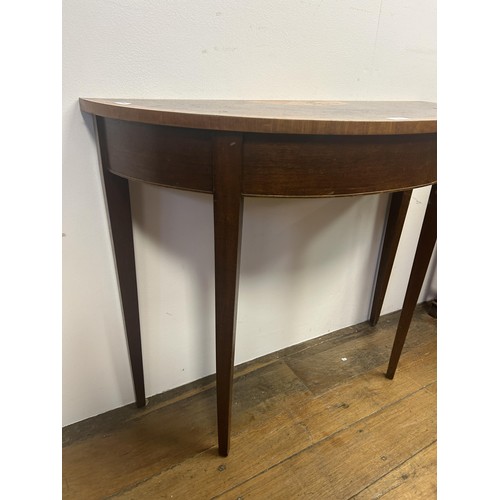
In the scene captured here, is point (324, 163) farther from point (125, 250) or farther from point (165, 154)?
point (125, 250)

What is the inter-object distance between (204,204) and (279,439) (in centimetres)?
59

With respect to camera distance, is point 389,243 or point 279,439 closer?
point 279,439

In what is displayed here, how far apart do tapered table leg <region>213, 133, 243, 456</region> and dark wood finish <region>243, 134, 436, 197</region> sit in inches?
0.7

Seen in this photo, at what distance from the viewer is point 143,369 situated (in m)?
0.95

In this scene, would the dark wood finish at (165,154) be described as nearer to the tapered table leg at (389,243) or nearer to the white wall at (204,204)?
the white wall at (204,204)

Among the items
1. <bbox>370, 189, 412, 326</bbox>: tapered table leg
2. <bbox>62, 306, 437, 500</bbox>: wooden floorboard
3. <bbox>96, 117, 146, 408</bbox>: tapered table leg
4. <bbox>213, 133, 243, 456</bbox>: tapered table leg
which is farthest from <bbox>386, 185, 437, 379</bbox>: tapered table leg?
<bbox>96, 117, 146, 408</bbox>: tapered table leg

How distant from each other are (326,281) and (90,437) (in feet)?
2.50

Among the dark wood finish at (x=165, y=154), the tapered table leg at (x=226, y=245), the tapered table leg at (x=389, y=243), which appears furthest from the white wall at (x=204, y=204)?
the tapered table leg at (x=226, y=245)

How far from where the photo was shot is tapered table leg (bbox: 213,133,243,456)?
0.51m

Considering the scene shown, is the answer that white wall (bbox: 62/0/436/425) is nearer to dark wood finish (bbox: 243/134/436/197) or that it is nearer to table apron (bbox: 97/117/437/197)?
table apron (bbox: 97/117/437/197)

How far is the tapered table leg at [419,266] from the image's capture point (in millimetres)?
865

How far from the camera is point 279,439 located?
2.93 ft

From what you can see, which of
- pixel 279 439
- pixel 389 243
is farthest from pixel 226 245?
pixel 389 243
